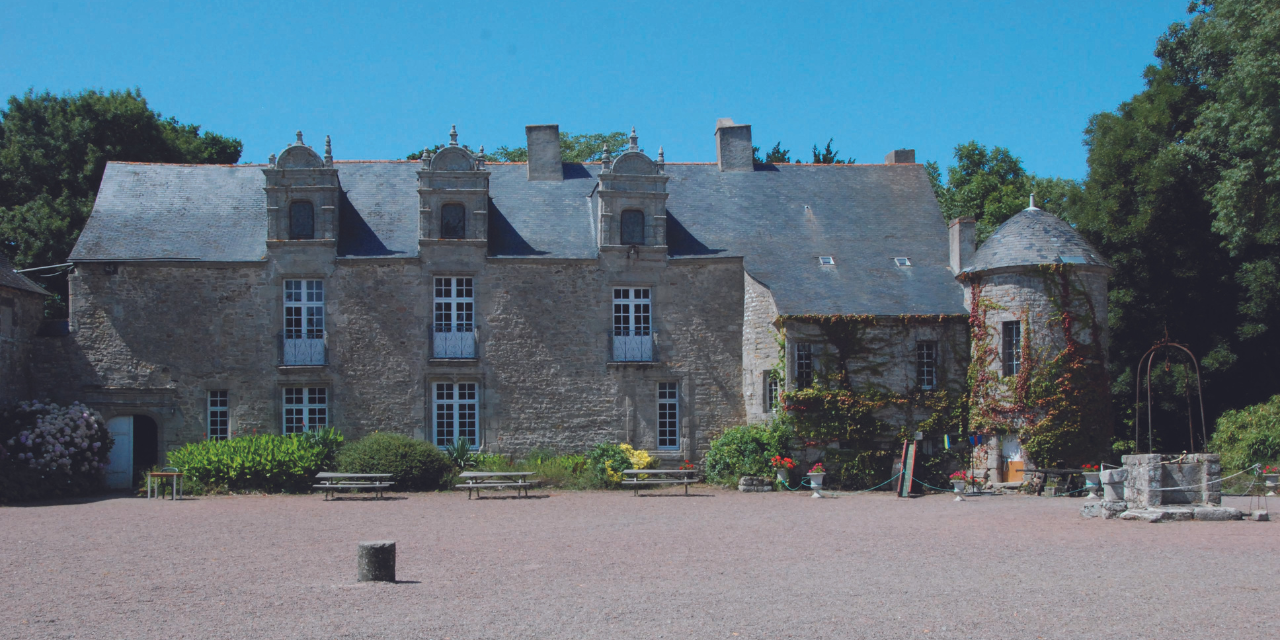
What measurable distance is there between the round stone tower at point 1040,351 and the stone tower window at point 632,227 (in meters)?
6.42

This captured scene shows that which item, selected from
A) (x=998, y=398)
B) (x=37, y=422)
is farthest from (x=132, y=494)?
(x=998, y=398)

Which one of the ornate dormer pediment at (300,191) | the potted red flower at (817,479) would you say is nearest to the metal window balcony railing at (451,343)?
the ornate dormer pediment at (300,191)

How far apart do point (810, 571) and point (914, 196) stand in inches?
604

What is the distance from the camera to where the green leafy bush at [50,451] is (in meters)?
17.5

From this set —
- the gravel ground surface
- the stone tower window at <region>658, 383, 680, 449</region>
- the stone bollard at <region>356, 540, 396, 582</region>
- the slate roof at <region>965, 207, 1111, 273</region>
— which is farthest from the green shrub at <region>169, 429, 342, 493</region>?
the slate roof at <region>965, 207, 1111, 273</region>

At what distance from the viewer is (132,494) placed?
63.1 feet

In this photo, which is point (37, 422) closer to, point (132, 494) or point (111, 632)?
point (132, 494)

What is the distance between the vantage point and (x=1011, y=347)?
1992 cm

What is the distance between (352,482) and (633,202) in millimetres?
7677

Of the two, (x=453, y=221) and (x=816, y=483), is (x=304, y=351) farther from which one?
(x=816, y=483)

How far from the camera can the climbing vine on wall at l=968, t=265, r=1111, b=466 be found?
19219 mm

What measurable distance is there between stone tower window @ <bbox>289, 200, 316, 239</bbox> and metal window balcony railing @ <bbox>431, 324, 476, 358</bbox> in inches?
121

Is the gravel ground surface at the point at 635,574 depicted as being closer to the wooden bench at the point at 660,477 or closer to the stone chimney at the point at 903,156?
the wooden bench at the point at 660,477

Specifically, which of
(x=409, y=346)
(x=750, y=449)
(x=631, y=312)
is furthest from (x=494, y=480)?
(x=750, y=449)
